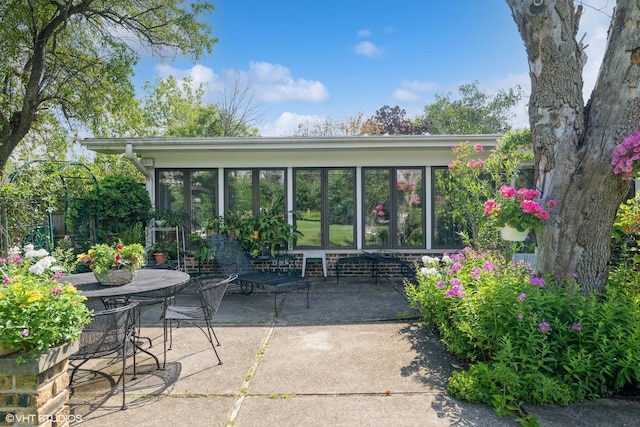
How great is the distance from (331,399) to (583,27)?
4313 mm

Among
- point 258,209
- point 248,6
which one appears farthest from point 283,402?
point 248,6

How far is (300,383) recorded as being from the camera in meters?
3.08

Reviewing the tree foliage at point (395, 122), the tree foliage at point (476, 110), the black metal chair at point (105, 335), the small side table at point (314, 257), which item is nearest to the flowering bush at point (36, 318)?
the black metal chair at point (105, 335)

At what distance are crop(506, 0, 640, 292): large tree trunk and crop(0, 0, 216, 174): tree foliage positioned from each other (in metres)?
9.73

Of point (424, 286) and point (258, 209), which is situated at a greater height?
point (258, 209)

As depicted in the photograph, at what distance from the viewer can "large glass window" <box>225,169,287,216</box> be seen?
7887 mm

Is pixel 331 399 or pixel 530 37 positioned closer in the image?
pixel 331 399

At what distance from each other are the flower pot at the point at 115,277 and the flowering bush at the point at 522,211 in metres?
3.71

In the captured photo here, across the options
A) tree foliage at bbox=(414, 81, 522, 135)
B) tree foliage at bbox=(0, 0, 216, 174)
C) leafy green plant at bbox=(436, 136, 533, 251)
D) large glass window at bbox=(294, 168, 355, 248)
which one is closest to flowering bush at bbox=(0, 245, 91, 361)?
leafy green plant at bbox=(436, 136, 533, 251)

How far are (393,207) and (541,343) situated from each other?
501 cm

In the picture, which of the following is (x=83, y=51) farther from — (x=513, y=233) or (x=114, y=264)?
(x=513, y=233)

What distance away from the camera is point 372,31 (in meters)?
12.7

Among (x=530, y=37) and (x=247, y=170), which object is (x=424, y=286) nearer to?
(x=530, y=37)

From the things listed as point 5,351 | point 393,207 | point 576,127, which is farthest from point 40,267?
point 393,207
